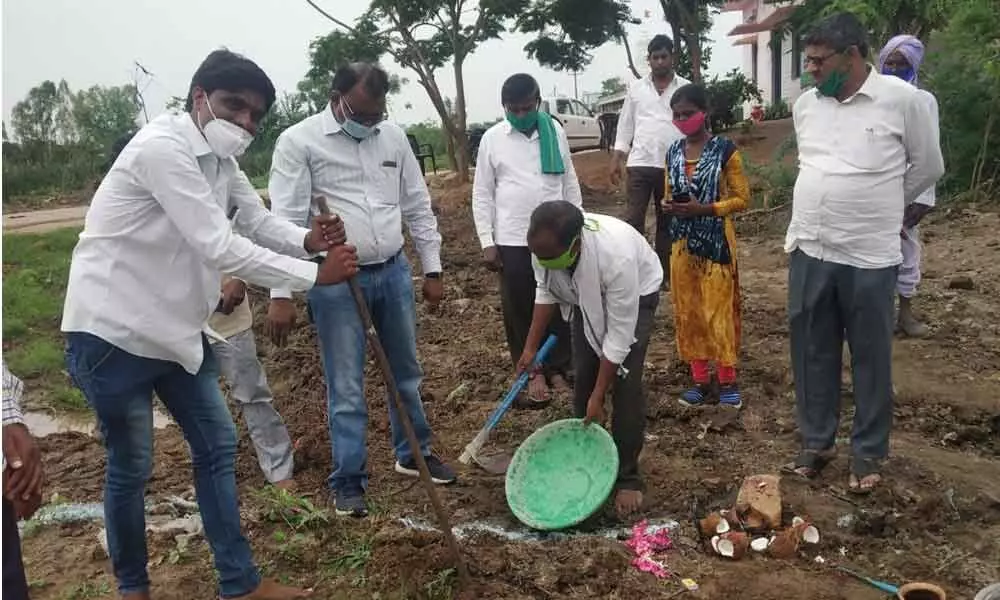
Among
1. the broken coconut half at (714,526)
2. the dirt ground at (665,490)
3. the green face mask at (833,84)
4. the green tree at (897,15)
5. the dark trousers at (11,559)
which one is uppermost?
the green tree at (897,15)

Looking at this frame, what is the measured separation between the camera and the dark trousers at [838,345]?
339 centimetres

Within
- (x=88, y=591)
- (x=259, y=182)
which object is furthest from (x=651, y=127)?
(x=259, y=182)

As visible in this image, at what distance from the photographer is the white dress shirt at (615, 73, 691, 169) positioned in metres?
6.07

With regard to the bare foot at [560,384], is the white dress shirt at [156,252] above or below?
above

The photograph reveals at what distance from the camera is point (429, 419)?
5008 millimetres

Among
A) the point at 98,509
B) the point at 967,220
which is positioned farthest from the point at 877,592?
the point at 967,220

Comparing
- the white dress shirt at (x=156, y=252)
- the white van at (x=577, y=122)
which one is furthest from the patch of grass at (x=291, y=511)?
the white van at (x=577, y=122)

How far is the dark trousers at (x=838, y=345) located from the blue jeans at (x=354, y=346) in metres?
1.70

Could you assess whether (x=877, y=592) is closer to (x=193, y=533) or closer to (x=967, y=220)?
(x=193, y=533)

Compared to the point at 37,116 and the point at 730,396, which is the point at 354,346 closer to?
the point at 730,396

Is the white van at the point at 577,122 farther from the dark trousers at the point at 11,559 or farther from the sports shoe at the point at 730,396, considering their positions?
the dark trousers at the point at 11,559

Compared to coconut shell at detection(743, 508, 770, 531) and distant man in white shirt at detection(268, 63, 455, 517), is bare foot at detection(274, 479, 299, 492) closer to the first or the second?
distant man in white shirt at detection(268, 63, 455, 517)

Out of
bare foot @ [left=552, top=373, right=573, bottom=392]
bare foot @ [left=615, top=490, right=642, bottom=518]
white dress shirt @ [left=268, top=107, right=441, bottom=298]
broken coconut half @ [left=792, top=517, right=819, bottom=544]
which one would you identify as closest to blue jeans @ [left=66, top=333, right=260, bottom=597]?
white dress shirt @ [left=268, top=107, right=441, bottom=298]

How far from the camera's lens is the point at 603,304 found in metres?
3.34
